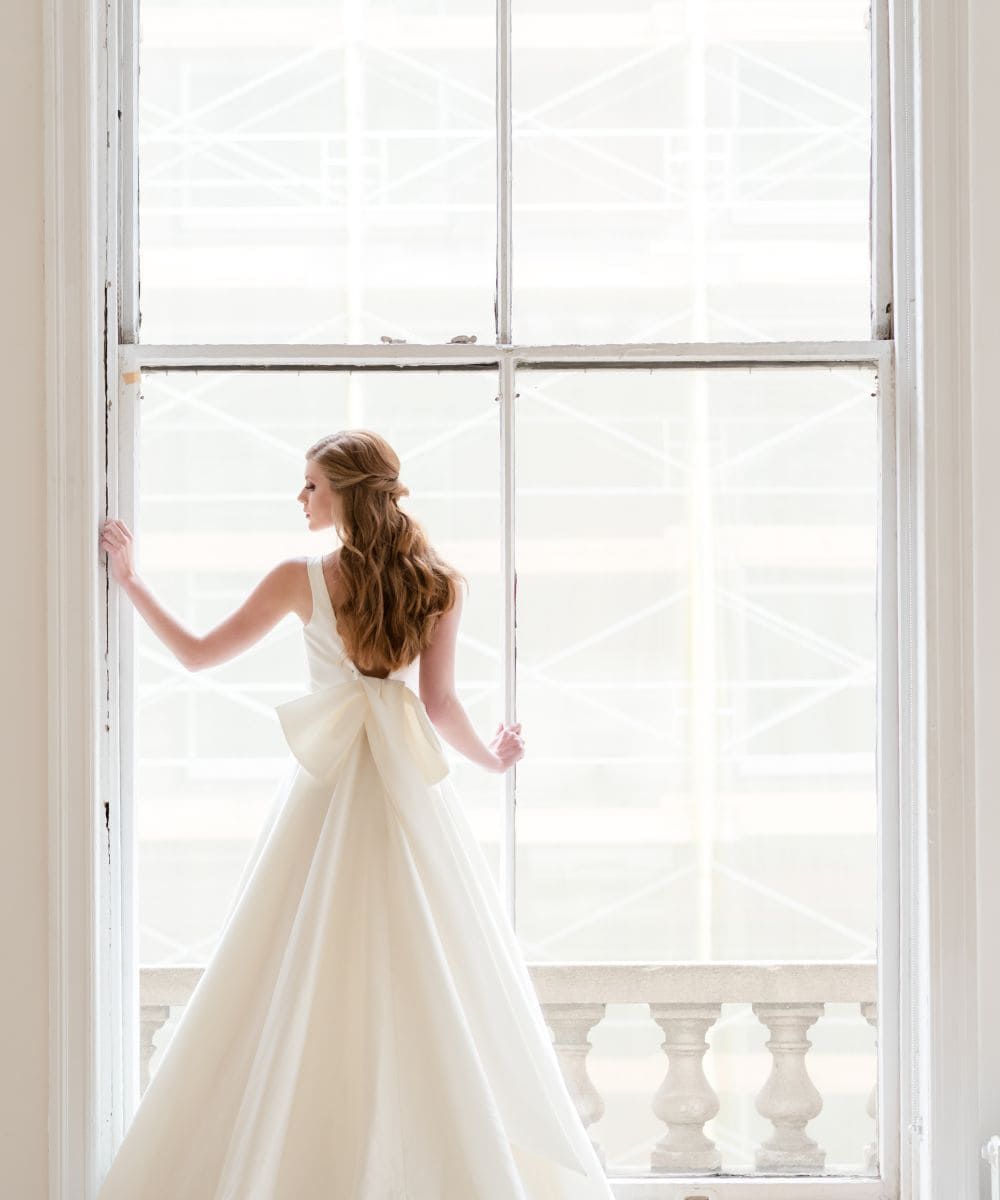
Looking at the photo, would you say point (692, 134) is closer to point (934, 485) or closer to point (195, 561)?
point (934, 485)

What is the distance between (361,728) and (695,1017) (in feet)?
2.82

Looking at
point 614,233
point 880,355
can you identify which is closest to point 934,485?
point 880,355

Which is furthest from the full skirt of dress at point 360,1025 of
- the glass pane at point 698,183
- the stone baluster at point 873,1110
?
the glass pane at point 698,183

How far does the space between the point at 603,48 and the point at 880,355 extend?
0.80m

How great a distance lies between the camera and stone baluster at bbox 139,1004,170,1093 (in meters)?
2.44

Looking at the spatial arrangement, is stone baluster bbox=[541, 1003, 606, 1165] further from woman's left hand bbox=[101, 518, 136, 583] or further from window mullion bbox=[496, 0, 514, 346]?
window mullion bbox=[496, 0, 514, 346]

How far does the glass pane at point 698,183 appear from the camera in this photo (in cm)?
246

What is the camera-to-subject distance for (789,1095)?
2416mm

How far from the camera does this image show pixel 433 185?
2.47 m

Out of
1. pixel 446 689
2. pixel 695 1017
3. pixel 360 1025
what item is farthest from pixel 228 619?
pixel 695 1017

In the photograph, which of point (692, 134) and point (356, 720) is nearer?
point (356, 720)

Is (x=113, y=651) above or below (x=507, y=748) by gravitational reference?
above

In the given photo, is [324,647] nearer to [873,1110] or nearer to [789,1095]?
[789,1095]

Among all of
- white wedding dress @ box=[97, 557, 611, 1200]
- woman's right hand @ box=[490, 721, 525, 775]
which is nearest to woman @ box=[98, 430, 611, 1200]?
white wedding dress @ box=[97, 557, 611, 1200]
